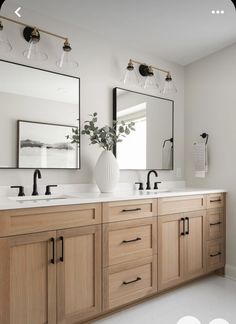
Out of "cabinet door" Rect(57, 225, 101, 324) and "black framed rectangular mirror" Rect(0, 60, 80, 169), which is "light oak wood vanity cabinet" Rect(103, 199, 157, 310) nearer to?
"cabinet door" Rect(57, 225, 101, 324)

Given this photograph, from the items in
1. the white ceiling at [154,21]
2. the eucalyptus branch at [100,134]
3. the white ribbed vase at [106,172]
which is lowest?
the white ribbed vase at [106,172]

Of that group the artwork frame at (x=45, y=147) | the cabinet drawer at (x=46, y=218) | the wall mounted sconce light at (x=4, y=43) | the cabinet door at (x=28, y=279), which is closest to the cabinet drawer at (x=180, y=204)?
the cabinet drawer at (x=46, y=218)

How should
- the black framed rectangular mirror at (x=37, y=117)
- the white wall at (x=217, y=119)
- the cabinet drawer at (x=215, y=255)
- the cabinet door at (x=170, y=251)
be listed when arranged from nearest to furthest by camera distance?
the black framed rectangular mirror at (x=37, y=117) < the cabinet door at (x=170, y=251) < the cabinet drawer at (x=215, y=255) < the white wall at (x=217, y=119)

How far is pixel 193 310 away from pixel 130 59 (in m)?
2.50

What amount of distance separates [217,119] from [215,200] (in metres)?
0.93

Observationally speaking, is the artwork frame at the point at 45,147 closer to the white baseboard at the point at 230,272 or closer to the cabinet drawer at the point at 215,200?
the cabinet drawer at the point at 215,200

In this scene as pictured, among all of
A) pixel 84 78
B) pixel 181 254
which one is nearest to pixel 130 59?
pixel 84 78

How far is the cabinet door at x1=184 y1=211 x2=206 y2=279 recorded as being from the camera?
8.25ft

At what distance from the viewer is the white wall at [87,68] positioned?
2.15 m

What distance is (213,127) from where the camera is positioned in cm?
301

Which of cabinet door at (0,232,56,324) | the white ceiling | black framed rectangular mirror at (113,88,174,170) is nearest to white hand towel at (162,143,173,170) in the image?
black framed rectangular mirror at (113,88,174,170)

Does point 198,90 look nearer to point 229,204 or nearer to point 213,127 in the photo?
point 213,127

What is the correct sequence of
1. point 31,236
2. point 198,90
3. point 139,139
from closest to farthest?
point 31,236 < point 139,139 < point 198,90

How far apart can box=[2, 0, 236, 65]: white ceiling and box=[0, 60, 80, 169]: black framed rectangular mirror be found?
54cm
